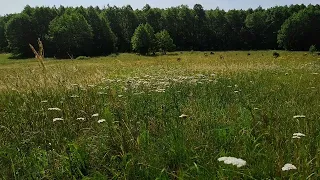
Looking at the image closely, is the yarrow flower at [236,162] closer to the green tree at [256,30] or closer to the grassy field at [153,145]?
the grassy field at [153,145]

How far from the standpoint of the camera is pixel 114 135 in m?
3.97

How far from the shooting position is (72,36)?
73.9 metres

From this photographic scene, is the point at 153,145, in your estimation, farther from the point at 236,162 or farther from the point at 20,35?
the point at 20,35

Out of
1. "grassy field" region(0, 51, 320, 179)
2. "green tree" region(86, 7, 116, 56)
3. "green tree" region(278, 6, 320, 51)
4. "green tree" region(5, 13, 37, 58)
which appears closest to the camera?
"grassy field" region(0, 51, 320, 179)

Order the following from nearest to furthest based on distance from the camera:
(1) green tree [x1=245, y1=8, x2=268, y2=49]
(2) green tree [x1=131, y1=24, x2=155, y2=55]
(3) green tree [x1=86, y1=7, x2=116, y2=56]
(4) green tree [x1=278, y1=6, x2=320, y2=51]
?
(2) green tree [x1=131, y1=24, x2=155, y2=55]
(3) green tree [x1=86, y1=7, x2=116, y2=56]
(4) green tree [x1=278, y1=6, x2=320, y2=51]
(1) green tree [x1=245, y1=8, x2=268, y2=49]

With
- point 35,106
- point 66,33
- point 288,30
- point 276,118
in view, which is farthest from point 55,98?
point 288,30

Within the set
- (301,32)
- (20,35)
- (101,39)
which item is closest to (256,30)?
(301,32)

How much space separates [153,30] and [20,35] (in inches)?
1406

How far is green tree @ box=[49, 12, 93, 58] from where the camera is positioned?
235 ft

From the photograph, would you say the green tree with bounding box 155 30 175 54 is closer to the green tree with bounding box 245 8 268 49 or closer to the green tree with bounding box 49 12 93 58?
the green tree with bounding box 49 12 93 58

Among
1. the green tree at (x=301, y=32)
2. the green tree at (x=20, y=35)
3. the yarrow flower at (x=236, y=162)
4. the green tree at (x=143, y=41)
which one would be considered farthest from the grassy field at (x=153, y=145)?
the green tree at (x=301, y=32)

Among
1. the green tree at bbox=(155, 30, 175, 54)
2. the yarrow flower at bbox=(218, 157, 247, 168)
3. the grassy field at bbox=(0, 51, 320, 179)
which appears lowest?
the grassy field at bbox=(0, 51, 320, 179)

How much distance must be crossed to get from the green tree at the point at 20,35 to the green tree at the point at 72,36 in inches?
369

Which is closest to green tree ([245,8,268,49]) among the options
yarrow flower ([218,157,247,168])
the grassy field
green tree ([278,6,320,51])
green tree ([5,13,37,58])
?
green tree ([278,6,320,51])
